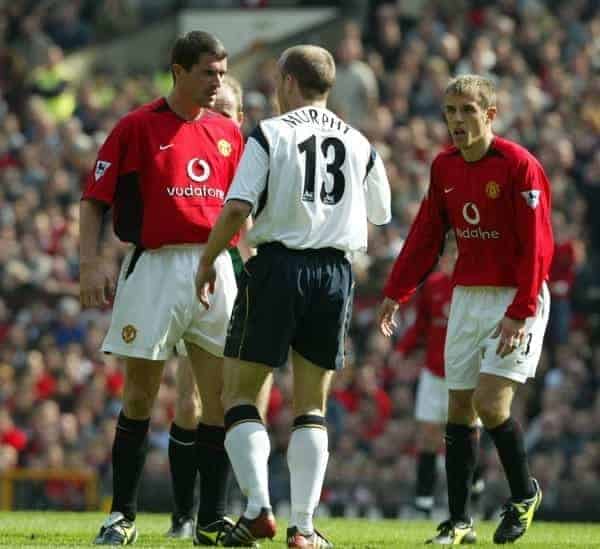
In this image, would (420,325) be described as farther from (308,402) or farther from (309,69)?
(309,69)

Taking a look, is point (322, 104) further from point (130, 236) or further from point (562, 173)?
point (562, 173)

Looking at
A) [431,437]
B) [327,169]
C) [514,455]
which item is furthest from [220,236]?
[431,437]

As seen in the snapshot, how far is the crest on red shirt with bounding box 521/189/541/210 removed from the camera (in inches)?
399

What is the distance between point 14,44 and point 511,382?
17164 mm

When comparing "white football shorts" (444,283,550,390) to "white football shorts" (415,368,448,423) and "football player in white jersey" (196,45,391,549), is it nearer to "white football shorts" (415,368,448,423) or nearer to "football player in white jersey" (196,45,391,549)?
"football player in white jersey" (196,45,391,549)

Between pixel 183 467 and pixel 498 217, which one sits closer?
pixel 498 217

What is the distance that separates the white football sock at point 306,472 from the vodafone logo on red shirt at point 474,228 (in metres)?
1.76

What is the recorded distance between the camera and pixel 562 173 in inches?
732

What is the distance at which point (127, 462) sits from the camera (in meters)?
10.0

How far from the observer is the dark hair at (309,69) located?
9148mm

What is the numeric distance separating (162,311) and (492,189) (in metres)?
1.88

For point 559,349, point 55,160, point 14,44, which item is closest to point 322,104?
point 559,349

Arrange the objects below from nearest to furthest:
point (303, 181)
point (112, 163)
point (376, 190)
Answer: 1. point (303, 181)
2. point (376, 190)
3. point (112, 163)

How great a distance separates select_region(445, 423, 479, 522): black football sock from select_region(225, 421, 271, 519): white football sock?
1710 millimetres
